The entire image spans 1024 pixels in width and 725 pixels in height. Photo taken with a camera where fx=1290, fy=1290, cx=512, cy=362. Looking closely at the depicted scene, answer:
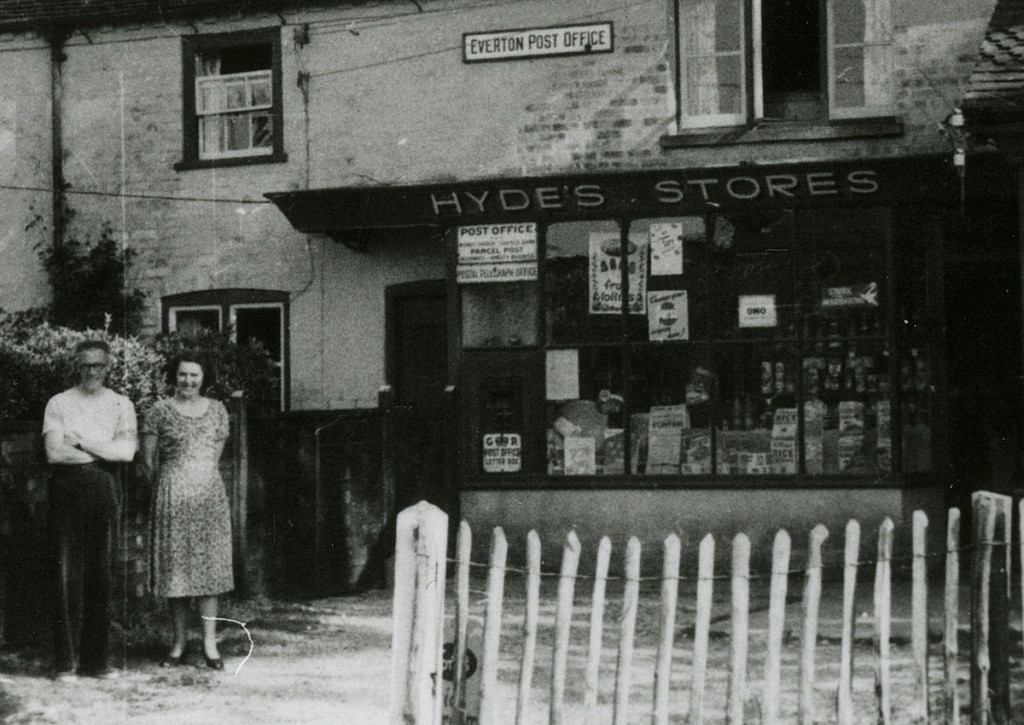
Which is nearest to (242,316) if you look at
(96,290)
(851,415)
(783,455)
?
(96,290)

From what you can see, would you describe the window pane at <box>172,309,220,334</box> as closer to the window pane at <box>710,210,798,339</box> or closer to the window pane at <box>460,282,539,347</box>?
the window pane at <box>460,282,539,347</box>

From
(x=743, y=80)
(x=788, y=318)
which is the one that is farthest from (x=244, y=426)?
(x=743, y=80)

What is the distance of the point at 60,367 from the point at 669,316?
5.01 meters

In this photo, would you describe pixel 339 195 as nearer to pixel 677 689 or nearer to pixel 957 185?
pixel 957 185

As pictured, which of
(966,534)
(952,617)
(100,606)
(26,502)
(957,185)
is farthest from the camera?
(966,534)

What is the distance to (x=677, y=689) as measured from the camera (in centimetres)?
687

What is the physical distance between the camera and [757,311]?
430 inches

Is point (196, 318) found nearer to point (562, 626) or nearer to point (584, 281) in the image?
point (584, 281)

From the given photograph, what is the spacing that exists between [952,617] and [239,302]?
30.1ft

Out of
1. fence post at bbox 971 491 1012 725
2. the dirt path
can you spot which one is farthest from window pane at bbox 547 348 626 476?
fence post at bbox 971 491 1012 725

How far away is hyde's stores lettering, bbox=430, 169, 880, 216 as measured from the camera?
10.5m

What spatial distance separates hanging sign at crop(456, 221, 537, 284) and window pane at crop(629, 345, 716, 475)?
1254mm

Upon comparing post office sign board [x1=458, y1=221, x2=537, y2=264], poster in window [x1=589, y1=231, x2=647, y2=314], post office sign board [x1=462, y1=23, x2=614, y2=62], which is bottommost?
poster in window [x1=589, y1=231, x2=647, y2=314]

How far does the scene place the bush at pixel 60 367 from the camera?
28.3 feet
